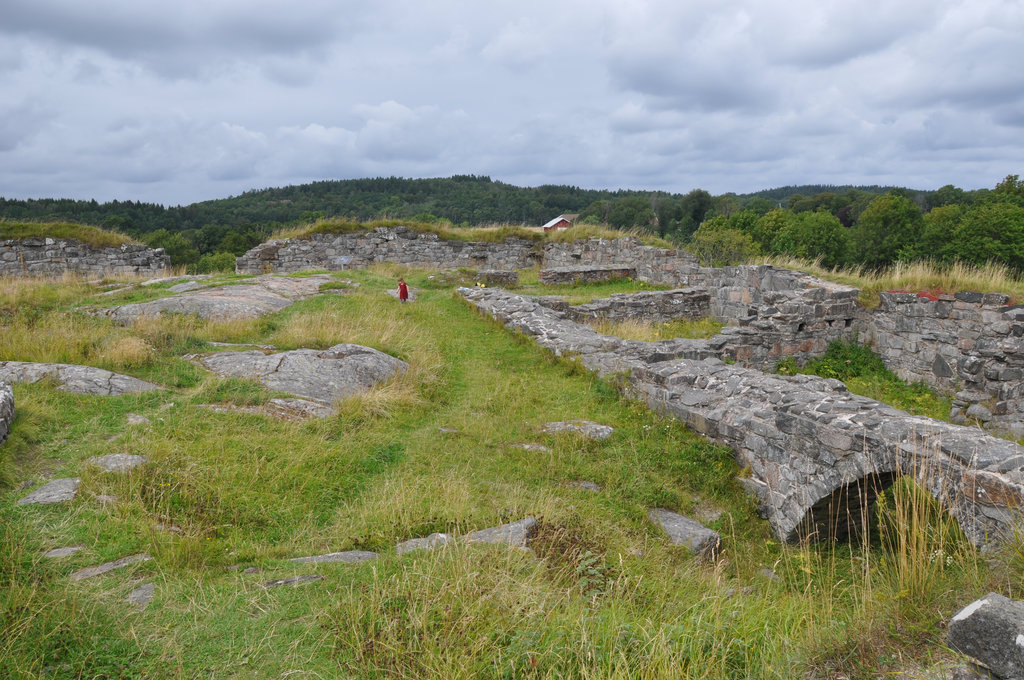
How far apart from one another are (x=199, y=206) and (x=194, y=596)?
7988 centimetres

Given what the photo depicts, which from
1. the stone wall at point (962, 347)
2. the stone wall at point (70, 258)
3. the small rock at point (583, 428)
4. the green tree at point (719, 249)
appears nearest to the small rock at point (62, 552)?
the small rock at point (583, 428)

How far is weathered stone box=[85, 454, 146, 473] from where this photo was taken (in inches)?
215

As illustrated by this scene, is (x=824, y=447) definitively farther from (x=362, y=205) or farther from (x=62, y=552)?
(x=362, y=205)

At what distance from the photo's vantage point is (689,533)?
584cm

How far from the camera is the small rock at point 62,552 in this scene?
4.06 m

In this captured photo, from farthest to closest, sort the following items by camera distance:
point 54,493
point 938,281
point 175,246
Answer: point 175,246
point 938,281
point 54,493

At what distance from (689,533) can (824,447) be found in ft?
5.53

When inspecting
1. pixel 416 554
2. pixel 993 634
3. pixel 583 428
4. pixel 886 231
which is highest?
pixel 886 231

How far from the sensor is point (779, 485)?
6.57 meters

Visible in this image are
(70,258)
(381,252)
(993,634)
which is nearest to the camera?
(993,634)

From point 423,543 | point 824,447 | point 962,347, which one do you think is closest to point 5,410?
point 423,543

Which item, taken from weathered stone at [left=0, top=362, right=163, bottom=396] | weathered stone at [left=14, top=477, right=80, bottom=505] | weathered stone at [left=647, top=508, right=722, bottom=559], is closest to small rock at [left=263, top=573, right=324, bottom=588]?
weathered stone at [left=14, top=477, right=80, bottom=505]

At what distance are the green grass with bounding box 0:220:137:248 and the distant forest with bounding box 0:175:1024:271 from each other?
6.44ft

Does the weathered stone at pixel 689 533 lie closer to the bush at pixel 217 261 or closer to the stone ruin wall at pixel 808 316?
the stone ruin wall at pixel 808 316
